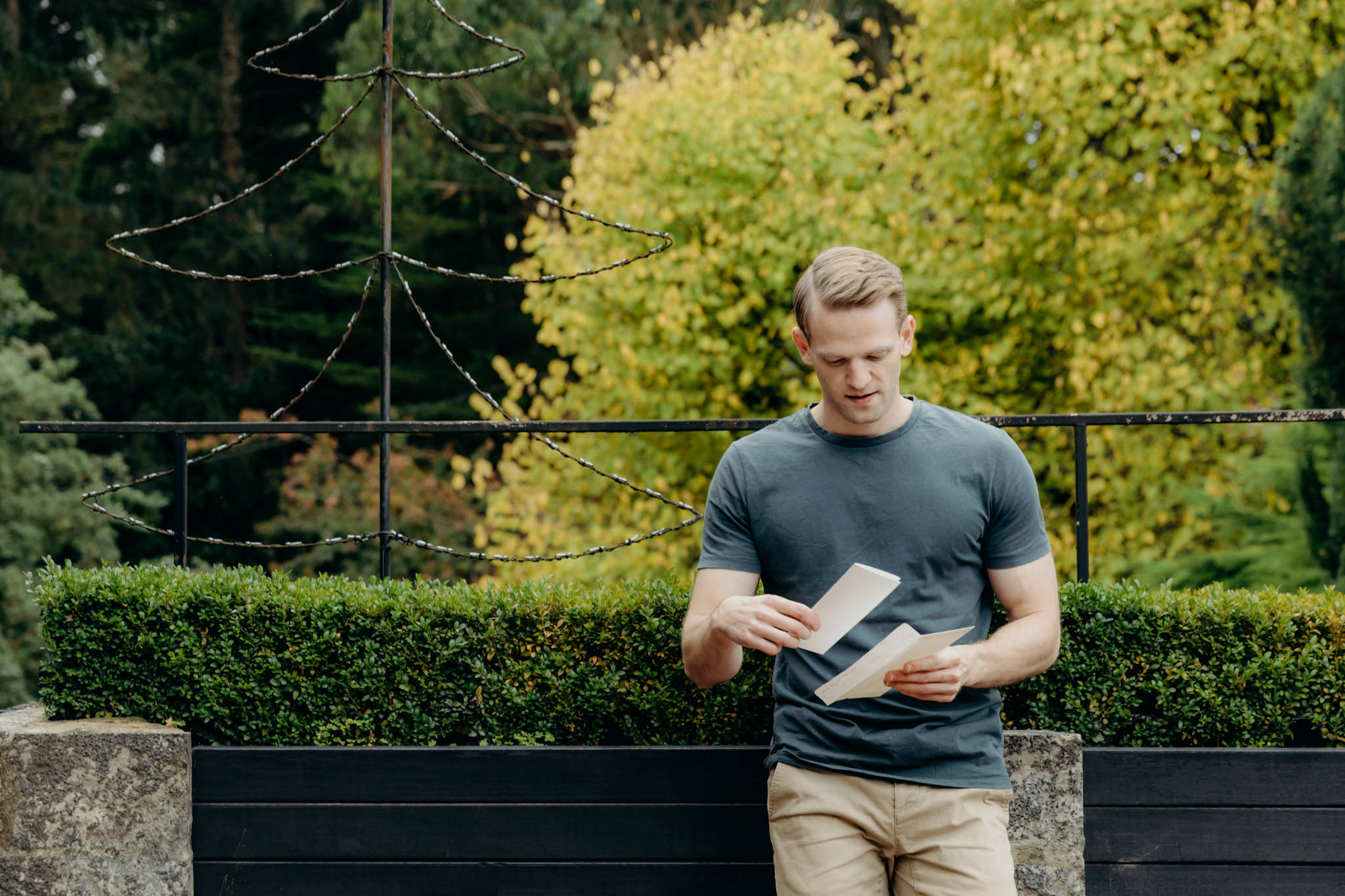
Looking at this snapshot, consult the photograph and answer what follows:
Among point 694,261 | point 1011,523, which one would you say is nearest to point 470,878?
point 1011,523

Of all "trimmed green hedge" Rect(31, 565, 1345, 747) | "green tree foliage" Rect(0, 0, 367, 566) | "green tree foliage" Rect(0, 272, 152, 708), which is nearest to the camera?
"trimmed green hedge" Rect(31, 565, 1345, 747)

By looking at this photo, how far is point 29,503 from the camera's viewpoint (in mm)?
10977

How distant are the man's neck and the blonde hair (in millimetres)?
166

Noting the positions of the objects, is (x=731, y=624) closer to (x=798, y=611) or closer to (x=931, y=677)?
(x=798, y=611)

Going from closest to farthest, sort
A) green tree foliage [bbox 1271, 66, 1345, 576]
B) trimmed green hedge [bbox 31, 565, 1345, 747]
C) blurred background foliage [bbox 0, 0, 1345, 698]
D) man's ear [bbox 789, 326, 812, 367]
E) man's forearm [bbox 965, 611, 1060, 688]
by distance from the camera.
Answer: man's forearm [bbox 965, 611, 1060, 688]
man's ear [bbox 789, 326, 812, 367]
trimmed green hedge [bbox 31, 565, 1345, 747]
green tree foliage [bbox 1271, 66, 1345, 576]
blurred background foliage [bbox 0, 0, 1345, 698]

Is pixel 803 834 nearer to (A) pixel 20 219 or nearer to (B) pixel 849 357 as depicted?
(B) pixel 849 357

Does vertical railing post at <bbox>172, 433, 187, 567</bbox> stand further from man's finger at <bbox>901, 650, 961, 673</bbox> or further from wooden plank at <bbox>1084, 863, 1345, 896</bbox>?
wooden plank at <bbox>1084, 863, 1345, 896</bbox>

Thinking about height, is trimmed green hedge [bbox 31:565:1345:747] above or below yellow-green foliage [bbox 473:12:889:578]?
below

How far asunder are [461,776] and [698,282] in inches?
228

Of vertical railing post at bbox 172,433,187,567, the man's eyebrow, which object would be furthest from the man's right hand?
vertical railing post at bbox 172,433,187,567

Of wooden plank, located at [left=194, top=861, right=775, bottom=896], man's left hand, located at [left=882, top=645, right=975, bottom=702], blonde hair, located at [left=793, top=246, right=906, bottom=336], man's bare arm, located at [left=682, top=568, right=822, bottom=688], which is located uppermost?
blonde hair, located at [left=793, top=246, right=906, bottom=336]

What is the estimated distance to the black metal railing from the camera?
3055 millimetres

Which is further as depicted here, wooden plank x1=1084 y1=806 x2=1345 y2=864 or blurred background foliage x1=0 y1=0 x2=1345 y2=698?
→ blurred background foliage x1=0 y1=0 x2=1345 y2=698

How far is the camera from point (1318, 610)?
287 centimetres
